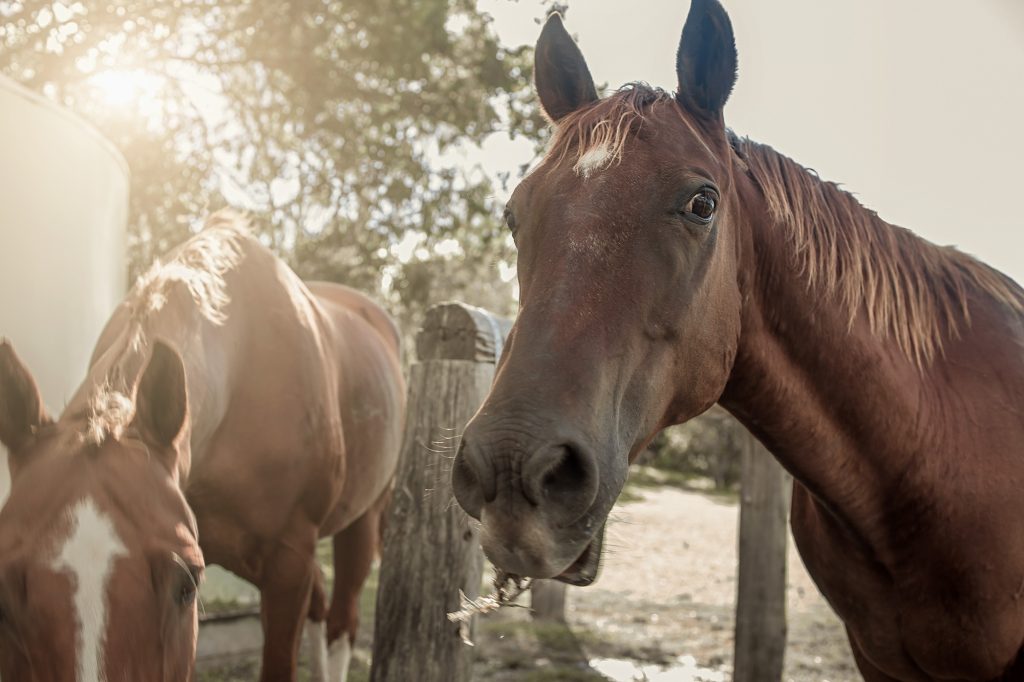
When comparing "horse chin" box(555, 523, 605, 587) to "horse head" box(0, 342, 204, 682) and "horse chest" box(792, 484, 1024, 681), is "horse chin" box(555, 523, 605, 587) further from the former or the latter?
"horse chest" box(792, 484, 1024, 681)

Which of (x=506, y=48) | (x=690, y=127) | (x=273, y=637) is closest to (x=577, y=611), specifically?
(x=273, y=637)

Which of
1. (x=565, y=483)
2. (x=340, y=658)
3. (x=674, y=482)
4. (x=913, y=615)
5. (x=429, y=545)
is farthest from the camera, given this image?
(x=674, y=482)

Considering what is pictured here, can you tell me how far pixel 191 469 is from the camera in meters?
3.18

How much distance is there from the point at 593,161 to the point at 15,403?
160 centimetres

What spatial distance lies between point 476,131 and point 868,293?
286 inches

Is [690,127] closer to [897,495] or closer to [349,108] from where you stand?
[897,495]

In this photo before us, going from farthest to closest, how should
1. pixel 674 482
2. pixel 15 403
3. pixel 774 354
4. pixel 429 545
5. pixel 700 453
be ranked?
pixel 700 453
pixel 674 482
pixel 429 545
pixel 774 354
pixel 15 403

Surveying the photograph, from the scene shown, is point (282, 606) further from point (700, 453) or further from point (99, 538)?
A: point (700, 453)

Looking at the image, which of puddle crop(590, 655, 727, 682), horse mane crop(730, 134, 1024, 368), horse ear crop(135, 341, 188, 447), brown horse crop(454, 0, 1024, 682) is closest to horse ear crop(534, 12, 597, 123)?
brown horse crop(454, 0, 1024, 682)

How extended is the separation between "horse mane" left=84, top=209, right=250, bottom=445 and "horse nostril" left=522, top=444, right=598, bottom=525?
119 cm

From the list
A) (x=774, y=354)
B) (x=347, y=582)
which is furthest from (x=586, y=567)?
(x=347, y=582)

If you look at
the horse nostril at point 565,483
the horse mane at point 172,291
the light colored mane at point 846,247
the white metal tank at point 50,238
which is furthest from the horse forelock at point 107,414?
the white metal tank at point 50,238

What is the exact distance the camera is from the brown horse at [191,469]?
1810 mm

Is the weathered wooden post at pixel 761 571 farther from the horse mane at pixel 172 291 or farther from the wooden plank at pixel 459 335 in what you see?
the horse mane at pixel 172 291
